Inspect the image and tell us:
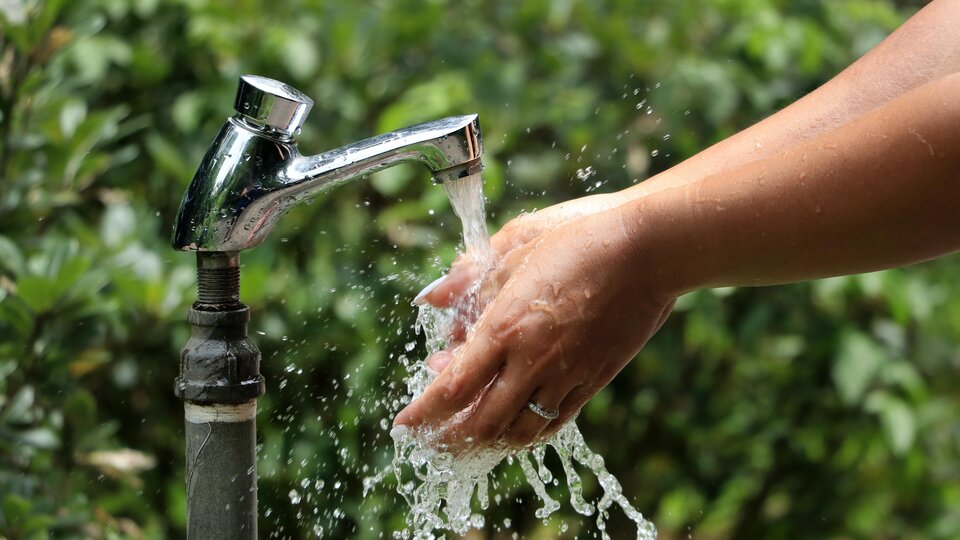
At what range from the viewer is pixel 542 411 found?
43.6 inches

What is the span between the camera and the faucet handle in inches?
38.9

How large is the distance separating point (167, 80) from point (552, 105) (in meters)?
0.67

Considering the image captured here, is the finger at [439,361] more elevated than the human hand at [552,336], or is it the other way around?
the human hand at [552,336]

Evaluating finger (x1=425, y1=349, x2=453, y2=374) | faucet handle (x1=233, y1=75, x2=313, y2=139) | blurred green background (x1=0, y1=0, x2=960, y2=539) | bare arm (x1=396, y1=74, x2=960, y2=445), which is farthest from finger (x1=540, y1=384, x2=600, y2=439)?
blurred green background (x1=0, y1=0, x2=960, y2=539)

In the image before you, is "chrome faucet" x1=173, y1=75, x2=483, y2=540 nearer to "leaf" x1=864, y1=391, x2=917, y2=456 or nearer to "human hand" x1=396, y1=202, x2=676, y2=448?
"human hand" x1=396, y1=202, x2=676, y2=448

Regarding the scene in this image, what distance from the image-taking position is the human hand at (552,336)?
1.05 metres

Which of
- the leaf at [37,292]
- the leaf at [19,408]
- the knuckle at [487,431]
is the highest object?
the knuckle at [487,431]

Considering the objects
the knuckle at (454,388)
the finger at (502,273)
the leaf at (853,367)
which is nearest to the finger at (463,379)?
the knuckle at (454,388)

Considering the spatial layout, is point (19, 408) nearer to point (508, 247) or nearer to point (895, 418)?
point (508, 247)

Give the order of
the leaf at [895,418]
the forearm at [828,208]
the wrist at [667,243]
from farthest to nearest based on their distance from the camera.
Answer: the leaf at [895,418] < the wrist at [667,243] < the forearm at [828,208]

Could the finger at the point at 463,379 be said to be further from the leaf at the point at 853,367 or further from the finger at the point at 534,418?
the leaf at the point at 853,367

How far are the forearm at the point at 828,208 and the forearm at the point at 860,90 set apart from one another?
0.90 feet

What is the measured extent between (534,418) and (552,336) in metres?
0.09

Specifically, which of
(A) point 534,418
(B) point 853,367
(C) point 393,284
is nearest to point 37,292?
(C) point 393,284
